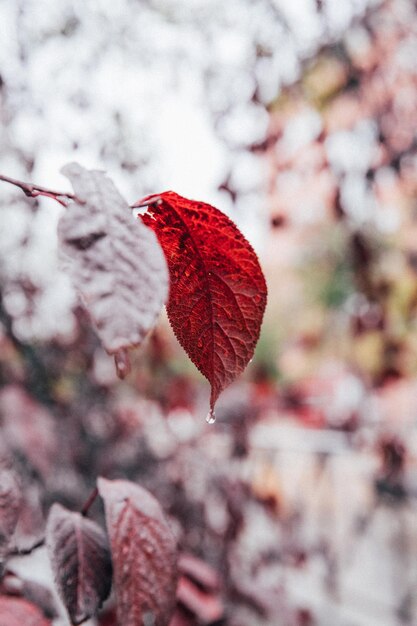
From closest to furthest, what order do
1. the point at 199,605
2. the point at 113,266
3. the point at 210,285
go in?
the point at 113,266
the point at 210,285
the point at 199,605

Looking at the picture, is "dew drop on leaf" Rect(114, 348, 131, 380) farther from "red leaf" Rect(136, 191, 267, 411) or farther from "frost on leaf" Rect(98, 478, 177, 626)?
"frost on leaf" Rect(98, 478, 177, 626)

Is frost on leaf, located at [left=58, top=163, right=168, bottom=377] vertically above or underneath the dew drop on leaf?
above

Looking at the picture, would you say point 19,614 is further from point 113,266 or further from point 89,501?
point 113,266

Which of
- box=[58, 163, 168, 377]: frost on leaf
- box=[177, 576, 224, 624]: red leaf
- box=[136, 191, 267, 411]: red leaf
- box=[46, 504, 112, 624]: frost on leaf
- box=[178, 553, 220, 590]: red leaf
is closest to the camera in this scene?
box=[58, 163, 168, 377]: frost on leaf

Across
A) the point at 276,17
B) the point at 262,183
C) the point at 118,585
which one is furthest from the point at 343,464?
the point at 118,585

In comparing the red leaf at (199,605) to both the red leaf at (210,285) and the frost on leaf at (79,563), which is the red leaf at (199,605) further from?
the red leaf at (210,285)

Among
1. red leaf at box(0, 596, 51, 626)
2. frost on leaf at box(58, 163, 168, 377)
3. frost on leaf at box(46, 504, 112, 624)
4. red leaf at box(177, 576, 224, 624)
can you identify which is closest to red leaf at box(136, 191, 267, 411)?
frost on leaf at box(58, 163, 168, 377)

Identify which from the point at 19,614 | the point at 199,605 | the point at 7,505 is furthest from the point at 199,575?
the point at 7,505
